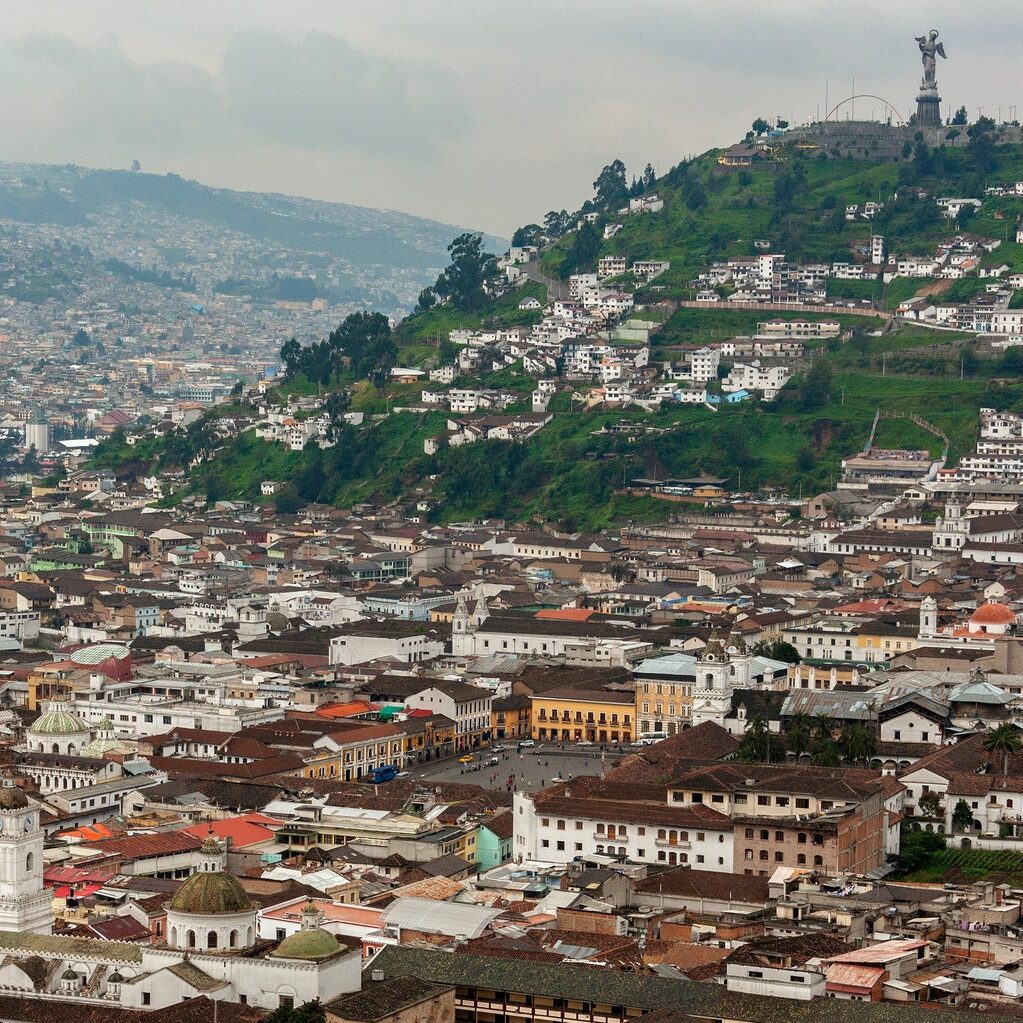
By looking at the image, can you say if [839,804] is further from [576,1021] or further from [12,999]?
[12,999]

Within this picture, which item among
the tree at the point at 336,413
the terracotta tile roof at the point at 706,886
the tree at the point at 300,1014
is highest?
the tree at the point at 336,413

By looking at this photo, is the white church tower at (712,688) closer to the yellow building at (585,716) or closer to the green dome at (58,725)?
the yellow building at (585,716)

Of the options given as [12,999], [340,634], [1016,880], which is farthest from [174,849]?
[340,634]

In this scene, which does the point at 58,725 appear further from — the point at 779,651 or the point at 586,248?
the point at 586,248

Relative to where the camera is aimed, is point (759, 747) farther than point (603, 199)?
No

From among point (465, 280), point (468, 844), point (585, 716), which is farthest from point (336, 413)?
A: point (468, 844)

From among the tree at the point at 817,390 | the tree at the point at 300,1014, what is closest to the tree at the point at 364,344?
the tree at the point at 817,390
